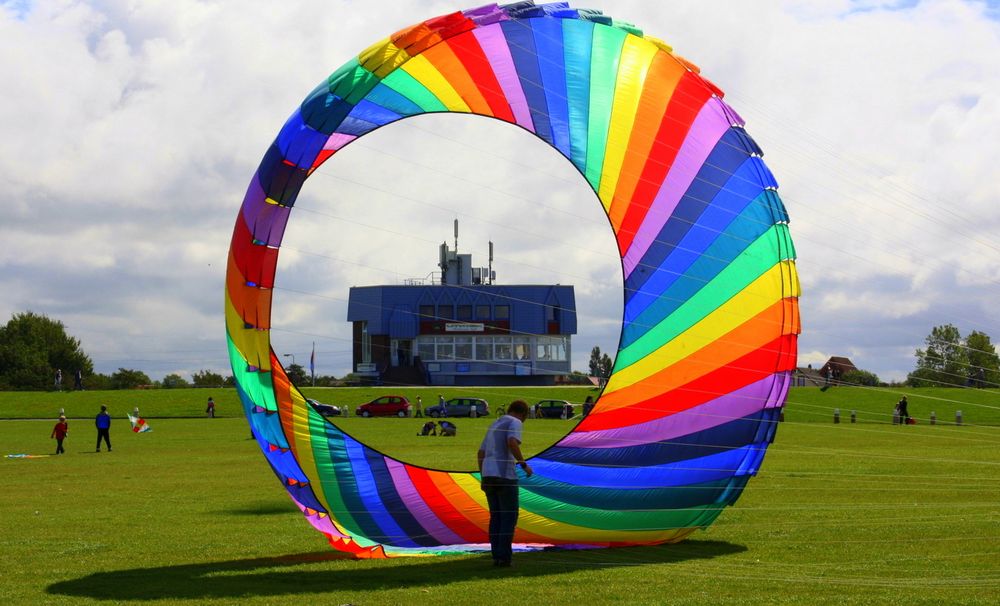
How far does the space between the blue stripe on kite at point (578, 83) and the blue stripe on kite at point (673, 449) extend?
2399 millimetres

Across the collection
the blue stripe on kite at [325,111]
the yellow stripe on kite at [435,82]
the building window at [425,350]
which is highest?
the building window at [425,350]

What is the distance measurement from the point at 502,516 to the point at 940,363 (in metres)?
21.1

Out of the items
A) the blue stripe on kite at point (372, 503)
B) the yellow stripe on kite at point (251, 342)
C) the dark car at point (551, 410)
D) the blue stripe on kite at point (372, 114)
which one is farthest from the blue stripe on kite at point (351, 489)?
the dark car at point (551, 410)

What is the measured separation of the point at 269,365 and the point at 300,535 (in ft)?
7.51

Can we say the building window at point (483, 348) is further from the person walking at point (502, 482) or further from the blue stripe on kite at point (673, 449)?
the person walking at point (502, 482)

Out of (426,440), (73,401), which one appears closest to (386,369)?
(73,401)

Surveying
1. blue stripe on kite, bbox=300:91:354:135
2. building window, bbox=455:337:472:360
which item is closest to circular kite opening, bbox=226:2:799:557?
blue stripe on kite, bbox=300:91:354:135

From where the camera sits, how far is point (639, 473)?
9703 mm

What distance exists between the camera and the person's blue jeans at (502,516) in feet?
29.9

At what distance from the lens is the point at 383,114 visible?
31.9 feet

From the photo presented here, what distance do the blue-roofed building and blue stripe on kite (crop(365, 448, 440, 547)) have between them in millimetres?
52954

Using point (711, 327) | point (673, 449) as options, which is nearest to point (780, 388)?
point (711, 327)

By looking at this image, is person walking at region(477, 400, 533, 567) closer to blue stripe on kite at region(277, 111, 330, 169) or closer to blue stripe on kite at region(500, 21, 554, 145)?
blue stripe on kite at region(500, 21, 554, 145)

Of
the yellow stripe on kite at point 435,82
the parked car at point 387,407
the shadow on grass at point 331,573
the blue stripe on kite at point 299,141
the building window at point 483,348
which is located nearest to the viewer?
the shadow on grass at point 331,573
